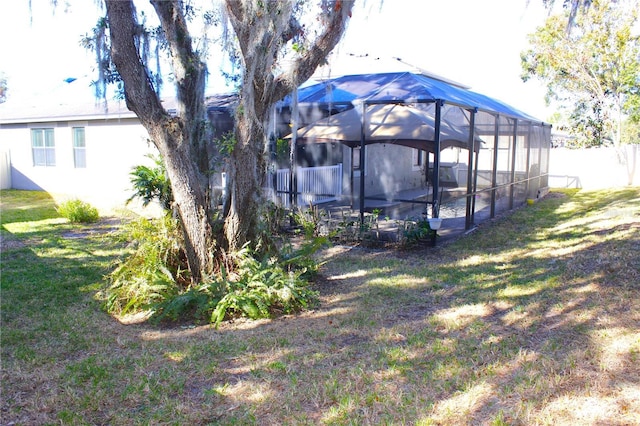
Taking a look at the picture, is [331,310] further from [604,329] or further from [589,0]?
[589,0]

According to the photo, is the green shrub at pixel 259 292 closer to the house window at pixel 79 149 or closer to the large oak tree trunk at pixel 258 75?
the large oak tree trunk at pixel 258 75

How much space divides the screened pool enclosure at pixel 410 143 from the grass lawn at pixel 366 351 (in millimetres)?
2460

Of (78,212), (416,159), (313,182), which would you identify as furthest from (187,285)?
(416,159)

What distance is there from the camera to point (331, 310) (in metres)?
5.63

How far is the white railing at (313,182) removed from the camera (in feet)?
36.9

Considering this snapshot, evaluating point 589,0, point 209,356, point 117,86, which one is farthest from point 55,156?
point 589,0

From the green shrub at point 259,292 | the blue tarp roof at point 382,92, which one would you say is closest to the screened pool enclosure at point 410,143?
the blue tarp roof at point 382,92

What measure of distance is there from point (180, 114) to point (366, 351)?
11.5ft

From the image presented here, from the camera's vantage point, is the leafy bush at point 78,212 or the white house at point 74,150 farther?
the white house at point 74,150

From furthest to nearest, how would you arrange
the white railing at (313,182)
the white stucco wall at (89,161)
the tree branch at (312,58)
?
the white stucco wall at (89,161)
the white railing at (313,182)
the tree branch at (312,58)

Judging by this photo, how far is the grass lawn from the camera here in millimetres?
3395

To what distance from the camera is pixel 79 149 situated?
1551cm

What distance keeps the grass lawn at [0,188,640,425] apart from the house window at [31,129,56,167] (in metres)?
9.96

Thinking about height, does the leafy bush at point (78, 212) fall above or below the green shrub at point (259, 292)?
above
